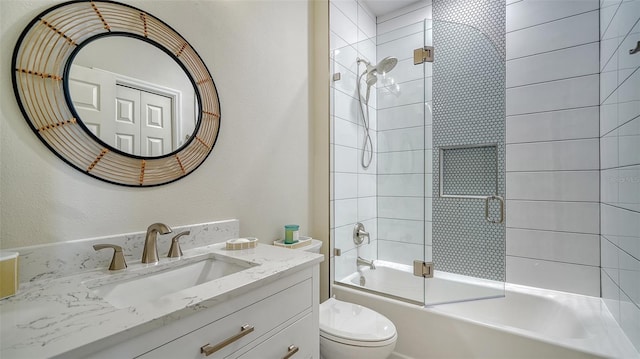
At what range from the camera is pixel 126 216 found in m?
1.03

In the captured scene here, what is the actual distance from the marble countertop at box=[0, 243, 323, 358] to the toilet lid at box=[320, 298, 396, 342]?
0.61 metres

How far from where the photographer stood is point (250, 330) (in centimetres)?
83

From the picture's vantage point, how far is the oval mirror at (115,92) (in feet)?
2.77

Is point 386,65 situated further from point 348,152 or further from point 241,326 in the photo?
point 241,326

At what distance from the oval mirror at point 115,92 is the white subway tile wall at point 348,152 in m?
1.02

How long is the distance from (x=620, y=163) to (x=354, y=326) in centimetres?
156

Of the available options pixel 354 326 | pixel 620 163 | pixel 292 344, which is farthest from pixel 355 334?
pixel 620 163

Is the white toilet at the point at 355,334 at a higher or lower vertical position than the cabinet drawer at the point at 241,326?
lower

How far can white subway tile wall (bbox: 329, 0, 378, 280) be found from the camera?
6.72 feet

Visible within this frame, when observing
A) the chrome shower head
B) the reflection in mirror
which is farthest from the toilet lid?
the chrome shower head

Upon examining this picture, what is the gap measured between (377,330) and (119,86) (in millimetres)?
1561

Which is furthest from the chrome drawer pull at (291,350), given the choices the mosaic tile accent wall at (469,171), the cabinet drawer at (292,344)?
the mosaic tile accent wall at (469,171)

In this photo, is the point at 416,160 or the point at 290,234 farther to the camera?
the point at 416,160

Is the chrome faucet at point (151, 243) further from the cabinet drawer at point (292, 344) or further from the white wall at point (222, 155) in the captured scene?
the cabinet drawer at point (292, 344)
